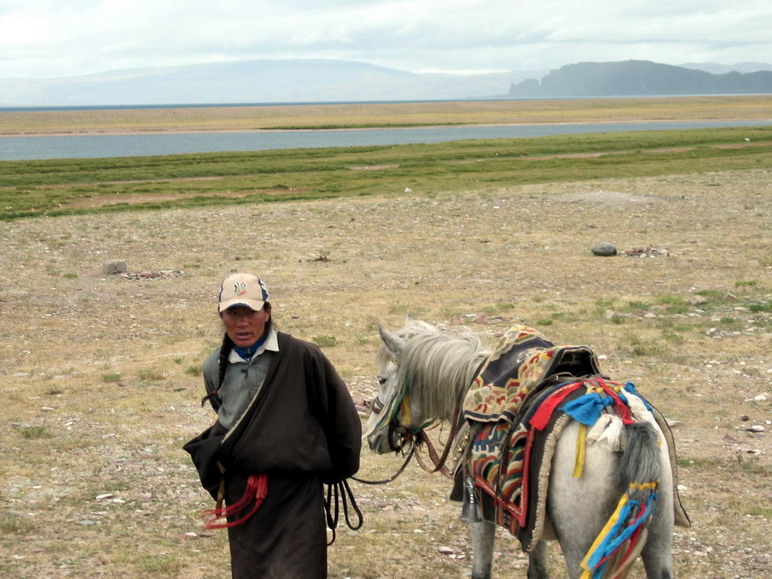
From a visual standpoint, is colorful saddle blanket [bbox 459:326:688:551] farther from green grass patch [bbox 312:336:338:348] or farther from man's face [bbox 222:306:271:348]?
green grass patch [bbox 312:336:338:348]

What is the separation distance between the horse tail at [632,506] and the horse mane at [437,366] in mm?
1077

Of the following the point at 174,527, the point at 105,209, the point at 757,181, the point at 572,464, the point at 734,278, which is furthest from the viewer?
the point at 757,181

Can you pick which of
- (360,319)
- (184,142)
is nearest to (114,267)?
(360,319)

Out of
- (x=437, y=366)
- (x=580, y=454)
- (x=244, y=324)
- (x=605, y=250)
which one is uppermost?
(x=244, y=324)

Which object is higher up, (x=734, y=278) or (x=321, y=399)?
(x=321, y=399)

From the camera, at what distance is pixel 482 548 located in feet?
14.5

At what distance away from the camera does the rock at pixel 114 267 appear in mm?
16547

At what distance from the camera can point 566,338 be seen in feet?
36.4

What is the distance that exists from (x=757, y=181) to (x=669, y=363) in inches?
848

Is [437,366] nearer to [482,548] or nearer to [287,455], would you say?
[482,548]

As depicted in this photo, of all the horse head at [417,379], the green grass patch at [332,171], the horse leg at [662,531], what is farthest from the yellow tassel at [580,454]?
the green grass patch at [332,171]

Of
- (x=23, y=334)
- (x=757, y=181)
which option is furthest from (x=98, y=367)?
(x=757, y=181)

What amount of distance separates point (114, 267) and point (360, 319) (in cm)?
631

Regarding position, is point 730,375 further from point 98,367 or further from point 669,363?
point 98,367
